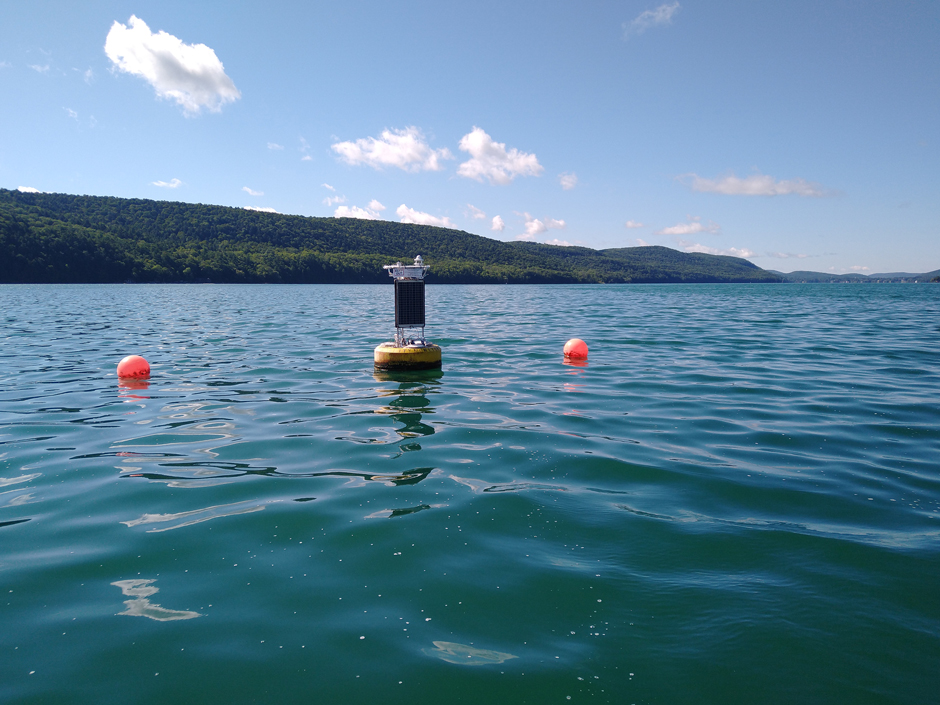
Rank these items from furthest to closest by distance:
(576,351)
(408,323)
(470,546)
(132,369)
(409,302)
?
(576,351), (132,369), (408,323), (409,302), (470,546)

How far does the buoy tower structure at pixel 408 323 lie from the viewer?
13992 mm

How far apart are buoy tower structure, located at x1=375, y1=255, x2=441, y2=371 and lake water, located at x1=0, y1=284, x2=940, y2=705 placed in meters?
1.78

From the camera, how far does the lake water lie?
146 inches

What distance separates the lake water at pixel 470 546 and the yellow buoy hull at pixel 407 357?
174 cm

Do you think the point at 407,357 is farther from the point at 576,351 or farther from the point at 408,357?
the point at 576,351

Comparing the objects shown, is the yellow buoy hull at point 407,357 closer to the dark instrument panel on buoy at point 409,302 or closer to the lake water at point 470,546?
the dark instrument panel on buoy at point 409,302

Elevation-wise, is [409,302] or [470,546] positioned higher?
[409,302]

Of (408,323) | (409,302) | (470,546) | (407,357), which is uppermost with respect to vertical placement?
(409,302)

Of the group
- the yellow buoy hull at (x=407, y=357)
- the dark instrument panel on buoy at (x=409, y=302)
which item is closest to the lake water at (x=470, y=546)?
the yellow buoy hull at (x=407, y=357)

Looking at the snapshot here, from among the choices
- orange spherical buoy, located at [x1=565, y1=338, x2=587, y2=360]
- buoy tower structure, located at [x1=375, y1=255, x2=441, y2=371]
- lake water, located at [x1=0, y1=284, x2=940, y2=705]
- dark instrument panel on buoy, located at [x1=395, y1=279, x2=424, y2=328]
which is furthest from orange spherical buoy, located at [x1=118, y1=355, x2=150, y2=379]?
orange spherical buoy, located at [x1=565, y1=338, x2=587, y2=360]

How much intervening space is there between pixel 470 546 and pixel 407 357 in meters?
9.38

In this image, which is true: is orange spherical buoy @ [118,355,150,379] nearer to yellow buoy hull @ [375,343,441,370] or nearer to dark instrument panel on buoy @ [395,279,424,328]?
yellow buoy hull @ [375,343,441,370]

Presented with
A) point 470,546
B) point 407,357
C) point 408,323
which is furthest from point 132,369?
point 470,546

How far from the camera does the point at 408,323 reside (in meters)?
14.2
